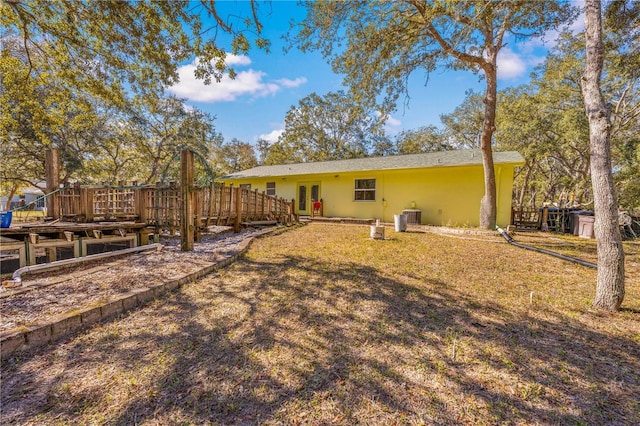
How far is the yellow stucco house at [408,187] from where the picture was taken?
1088cm

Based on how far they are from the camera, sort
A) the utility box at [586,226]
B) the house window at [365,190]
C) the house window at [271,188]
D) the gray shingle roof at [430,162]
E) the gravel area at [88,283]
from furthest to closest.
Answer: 1. the house window at [271,188]
2. the house window at [365,190]
3. the gray shingle roof at [430,162]
4. the utility box at [586,226]
5. the gravel area at [88,283]

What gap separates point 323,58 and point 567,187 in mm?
20244

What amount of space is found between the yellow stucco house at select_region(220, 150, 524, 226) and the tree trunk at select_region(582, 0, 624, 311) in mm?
7385

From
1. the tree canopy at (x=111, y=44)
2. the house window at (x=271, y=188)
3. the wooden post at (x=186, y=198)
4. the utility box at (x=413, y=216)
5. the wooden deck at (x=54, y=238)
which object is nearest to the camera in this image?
the wooden deck at (x=54, y=238)

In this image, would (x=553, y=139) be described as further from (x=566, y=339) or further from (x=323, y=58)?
(x=566, y=339)

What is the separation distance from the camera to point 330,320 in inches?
115

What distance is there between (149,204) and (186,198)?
1.60m

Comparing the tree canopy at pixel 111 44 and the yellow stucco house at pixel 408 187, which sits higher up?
the tree canopy at pixel 111 44

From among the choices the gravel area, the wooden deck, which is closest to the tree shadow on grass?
the gravel area

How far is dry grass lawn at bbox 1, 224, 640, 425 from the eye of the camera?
5.67 ft

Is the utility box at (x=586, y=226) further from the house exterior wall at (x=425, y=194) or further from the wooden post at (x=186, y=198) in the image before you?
the wooden post at (x=186, y=198)

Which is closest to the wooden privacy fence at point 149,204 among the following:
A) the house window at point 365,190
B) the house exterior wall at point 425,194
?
the house exterior wall at point 425,194

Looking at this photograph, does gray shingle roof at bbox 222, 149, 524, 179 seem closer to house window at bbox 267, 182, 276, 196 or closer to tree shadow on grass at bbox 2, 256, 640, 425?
house window at bbox 267, 182, 276, 196

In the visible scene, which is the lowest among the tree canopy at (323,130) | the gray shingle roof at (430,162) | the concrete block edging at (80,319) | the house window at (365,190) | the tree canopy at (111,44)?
the concrete block edging at (80,319)
